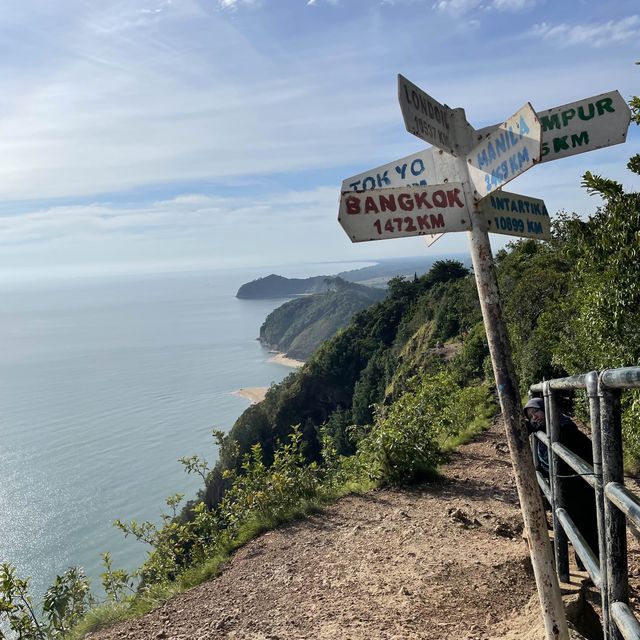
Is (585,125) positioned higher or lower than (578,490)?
higher

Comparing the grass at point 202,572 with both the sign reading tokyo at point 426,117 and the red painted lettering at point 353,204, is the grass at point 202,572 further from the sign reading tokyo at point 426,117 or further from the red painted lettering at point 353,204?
the sign reading tokyo at point 426,117

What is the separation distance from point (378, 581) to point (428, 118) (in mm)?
3324

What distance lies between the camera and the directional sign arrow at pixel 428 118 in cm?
203

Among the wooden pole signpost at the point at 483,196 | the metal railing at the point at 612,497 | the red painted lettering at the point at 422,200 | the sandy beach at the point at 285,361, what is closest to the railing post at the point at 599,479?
the metal railing at the point at 612,497

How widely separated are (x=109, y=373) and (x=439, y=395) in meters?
101

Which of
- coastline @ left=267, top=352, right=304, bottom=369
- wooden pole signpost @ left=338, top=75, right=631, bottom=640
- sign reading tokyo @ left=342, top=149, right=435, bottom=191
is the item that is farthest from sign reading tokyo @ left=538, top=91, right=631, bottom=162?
coastline @ left=267, top=352, right=304, bottom=369

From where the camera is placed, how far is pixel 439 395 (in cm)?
927

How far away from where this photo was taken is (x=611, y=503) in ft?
5.57

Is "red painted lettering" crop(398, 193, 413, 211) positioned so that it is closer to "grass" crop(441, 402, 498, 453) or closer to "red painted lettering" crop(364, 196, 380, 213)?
"red painted lettering" crop(364, 196, 380, 213)

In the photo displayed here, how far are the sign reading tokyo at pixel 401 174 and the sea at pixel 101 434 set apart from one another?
10605 millimetres

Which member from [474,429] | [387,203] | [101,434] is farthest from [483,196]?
[101,434]

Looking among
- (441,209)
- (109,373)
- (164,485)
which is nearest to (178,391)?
(109,373)

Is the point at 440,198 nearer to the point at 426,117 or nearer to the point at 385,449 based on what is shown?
the point at 426,117

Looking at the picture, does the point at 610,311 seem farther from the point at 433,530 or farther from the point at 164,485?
the point at 164,485
